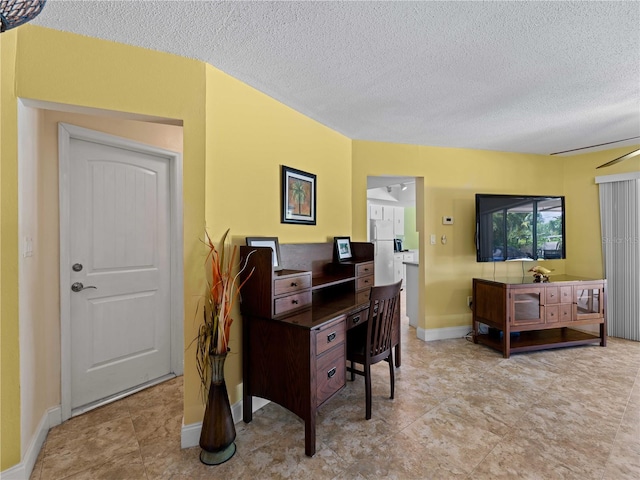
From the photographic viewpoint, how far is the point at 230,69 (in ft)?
6.21

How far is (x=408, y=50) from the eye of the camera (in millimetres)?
1676

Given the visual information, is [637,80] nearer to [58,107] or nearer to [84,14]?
[84,14]

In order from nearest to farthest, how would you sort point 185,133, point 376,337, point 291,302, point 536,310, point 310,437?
point 310,437
point 185,133
point 291,302
point 376,337
point 536,310

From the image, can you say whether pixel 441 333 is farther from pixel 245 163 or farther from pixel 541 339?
pixel 245 163

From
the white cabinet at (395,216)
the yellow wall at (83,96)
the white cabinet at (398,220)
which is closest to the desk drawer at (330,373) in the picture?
the yellow wall at (83,96)

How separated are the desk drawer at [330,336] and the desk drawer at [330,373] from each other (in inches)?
1.5

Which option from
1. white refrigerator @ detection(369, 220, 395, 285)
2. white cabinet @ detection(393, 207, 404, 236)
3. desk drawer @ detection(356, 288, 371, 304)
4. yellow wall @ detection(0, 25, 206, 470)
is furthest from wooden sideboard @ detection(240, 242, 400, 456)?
white cabinet @ detection(393, 207, 404, 236)

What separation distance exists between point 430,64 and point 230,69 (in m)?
1.23

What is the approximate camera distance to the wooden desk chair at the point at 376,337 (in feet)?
6.67

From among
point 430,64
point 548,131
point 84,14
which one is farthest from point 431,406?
point 84,14

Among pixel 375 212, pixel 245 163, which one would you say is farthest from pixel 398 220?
pixel 245 163

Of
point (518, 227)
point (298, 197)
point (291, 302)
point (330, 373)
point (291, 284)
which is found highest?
point (298, 197)

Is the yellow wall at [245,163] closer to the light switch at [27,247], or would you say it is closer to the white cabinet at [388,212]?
the light switch at [27,247]

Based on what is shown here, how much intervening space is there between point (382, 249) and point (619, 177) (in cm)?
363
